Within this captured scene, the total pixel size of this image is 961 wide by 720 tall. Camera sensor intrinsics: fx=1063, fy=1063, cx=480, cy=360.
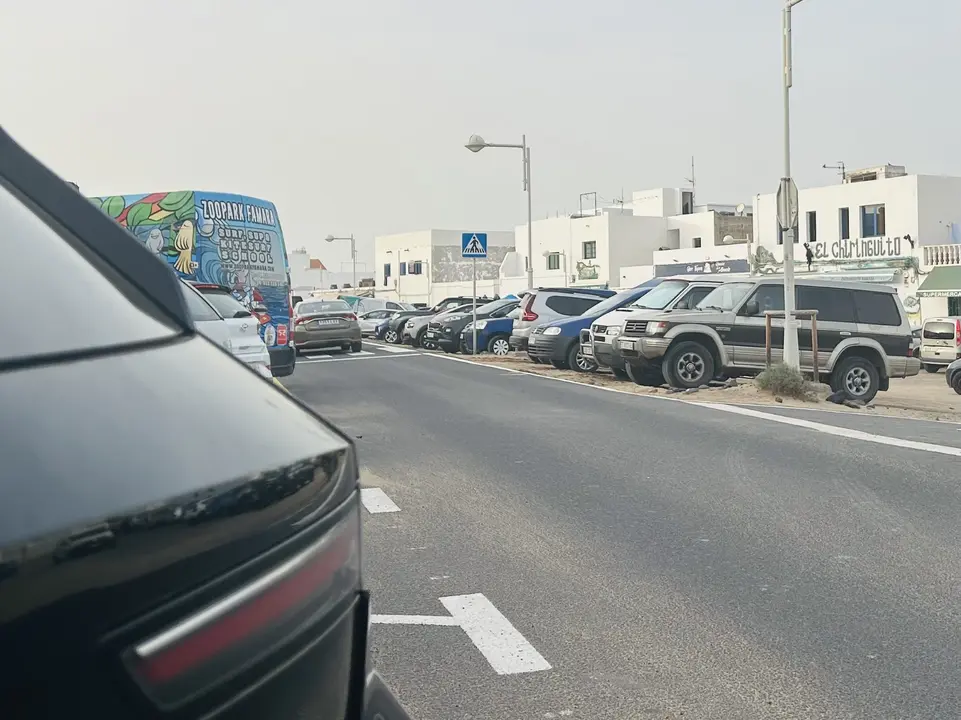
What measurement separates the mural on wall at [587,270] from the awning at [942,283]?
26.1m

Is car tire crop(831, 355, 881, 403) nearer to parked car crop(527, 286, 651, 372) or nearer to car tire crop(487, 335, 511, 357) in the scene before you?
parked car crop(527, 286, 651, 372)

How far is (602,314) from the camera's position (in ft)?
66.6

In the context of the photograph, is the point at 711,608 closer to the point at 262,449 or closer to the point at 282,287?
the point at 262,449

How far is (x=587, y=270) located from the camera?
2645 inches

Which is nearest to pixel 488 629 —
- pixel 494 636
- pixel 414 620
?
pixel 494 636

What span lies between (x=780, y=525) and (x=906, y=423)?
19.9ft

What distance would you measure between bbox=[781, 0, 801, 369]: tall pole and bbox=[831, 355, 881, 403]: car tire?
2.27ft

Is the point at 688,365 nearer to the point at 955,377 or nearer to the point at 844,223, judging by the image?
the point at 955,377

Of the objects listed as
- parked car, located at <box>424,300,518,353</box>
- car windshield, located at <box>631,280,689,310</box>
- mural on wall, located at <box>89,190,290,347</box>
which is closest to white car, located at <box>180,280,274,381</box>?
mural on wall, located at <box>89,190,290,347</box>

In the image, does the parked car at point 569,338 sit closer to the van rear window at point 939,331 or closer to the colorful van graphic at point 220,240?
the colorful van graphic at point 220,240

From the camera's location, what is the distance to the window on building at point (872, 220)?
46844mm

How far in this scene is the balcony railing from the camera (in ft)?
137

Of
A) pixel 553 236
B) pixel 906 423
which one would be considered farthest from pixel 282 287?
pixel 553 236

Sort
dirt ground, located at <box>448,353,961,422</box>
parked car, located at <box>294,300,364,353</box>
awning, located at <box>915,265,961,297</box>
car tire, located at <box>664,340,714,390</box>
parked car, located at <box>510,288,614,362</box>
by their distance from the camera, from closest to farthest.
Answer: dirt ground, located at <box>448,353,961,422</box> → car tire, located at <box>664,340,714,390</box> → parked car, located at <box>510,288,614,362</box> → parked car, located at <box>294,300,364,353</box> → awning, located at <box>915,265,961,297</box>
